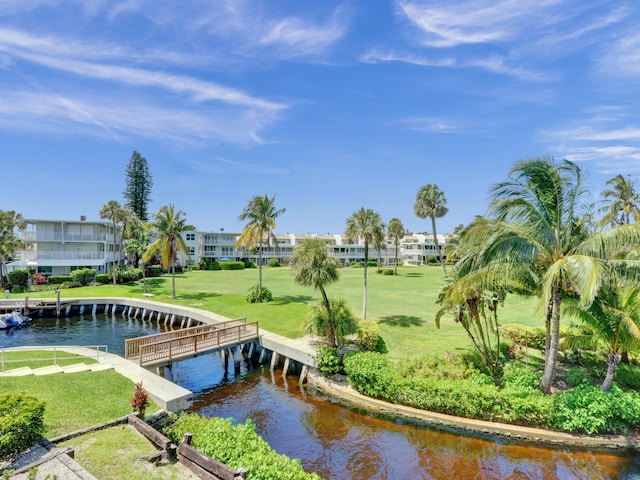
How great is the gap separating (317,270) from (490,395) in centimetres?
962

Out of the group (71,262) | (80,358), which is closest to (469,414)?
(80,358)

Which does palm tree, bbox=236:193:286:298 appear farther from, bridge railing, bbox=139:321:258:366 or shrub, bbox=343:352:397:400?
shrub, bbox=343:352:397:400

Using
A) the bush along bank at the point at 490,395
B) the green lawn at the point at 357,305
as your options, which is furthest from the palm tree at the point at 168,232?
the bush along bank at the point at 490,395

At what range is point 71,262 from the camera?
47875 mm

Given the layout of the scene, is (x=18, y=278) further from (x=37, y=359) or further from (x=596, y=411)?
(x=596, y=411)

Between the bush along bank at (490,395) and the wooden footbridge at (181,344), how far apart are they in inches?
296

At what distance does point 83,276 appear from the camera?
148 ft

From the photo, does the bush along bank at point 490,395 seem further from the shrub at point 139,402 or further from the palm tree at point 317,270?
the shrub at point 139,402

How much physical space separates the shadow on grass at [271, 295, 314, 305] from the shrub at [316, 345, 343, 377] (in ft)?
49.6

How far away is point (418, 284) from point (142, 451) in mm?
45150

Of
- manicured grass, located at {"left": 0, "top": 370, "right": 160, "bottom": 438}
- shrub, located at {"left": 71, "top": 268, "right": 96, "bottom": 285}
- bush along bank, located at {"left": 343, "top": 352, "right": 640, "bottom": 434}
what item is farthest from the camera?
shrub, located at {"left": 71, "top": 268, "right": 96, "bottom": 285}

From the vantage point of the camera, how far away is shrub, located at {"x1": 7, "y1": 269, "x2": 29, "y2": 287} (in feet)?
138

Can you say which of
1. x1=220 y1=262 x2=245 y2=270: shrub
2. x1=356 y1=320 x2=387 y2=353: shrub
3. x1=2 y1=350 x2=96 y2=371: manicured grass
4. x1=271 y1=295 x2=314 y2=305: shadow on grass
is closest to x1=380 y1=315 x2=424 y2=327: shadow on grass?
x1=356 y1=320 x2=387 y2=353: shrub

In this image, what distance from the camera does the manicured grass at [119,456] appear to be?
833 centimetres
